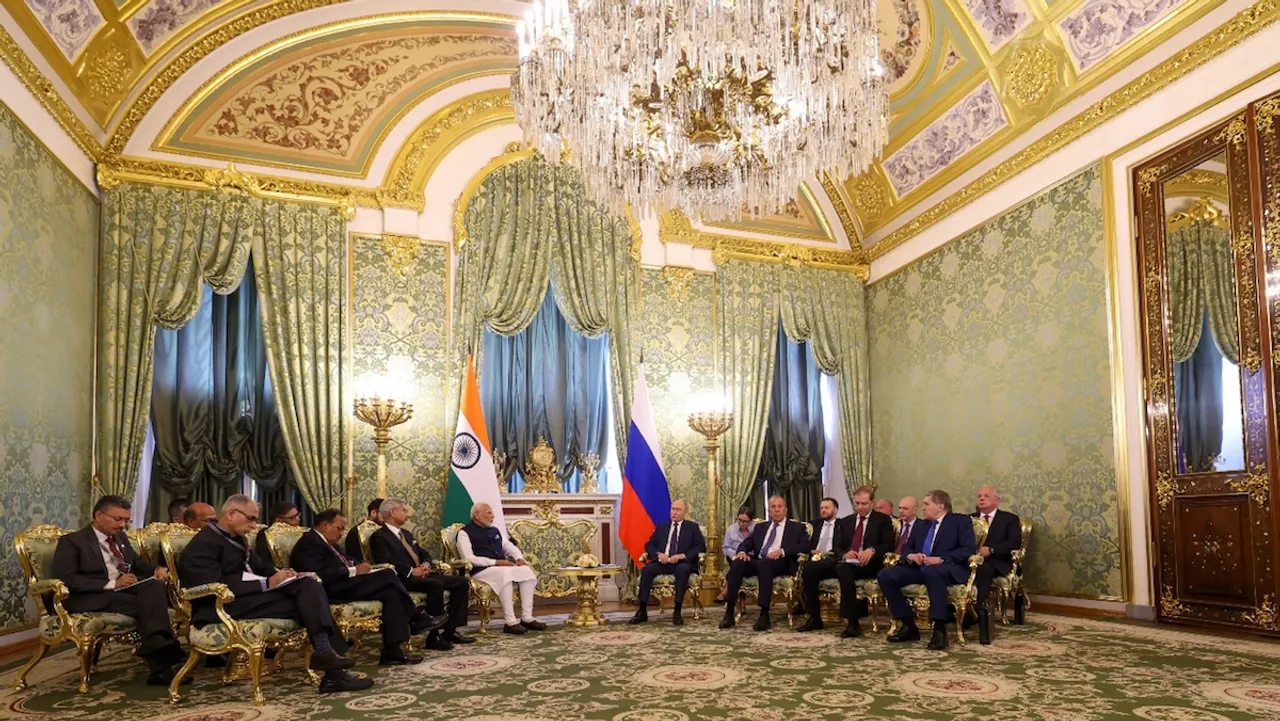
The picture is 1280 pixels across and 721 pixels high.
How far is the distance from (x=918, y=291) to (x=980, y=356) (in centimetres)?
140

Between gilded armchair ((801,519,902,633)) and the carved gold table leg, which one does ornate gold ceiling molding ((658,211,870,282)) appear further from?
the carved gold table leg

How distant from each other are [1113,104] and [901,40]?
2.14 metres

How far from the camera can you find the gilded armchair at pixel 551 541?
372 inches

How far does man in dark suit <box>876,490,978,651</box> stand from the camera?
7.12 metres

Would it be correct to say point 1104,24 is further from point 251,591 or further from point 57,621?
point 57,621

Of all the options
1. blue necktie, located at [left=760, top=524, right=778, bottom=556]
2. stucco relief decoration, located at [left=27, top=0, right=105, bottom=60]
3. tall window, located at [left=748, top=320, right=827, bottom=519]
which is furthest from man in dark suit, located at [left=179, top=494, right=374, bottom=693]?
tall window, located at [left=748, top=320, right=827, bottom=519]

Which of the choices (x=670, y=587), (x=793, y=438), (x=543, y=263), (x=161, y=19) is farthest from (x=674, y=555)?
(x=161, y=19)

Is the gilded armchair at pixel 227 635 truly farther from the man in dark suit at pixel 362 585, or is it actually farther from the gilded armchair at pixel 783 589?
the gilded armchair at pixel 783 589

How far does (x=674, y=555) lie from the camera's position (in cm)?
936

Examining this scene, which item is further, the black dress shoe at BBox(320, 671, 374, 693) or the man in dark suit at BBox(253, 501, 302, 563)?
the man in dark suit at BBox(253, 501, 302, 563)

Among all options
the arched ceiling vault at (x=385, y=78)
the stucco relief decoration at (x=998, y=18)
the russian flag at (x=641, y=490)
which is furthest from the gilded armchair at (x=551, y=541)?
the stucco relief decoration at (x=998, y=18)

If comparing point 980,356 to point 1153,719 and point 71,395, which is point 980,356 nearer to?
point 1153,719

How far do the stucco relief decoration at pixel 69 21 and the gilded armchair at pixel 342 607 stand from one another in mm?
4094

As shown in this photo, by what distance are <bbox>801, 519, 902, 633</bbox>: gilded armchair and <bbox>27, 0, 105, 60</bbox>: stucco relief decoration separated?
7241mm
